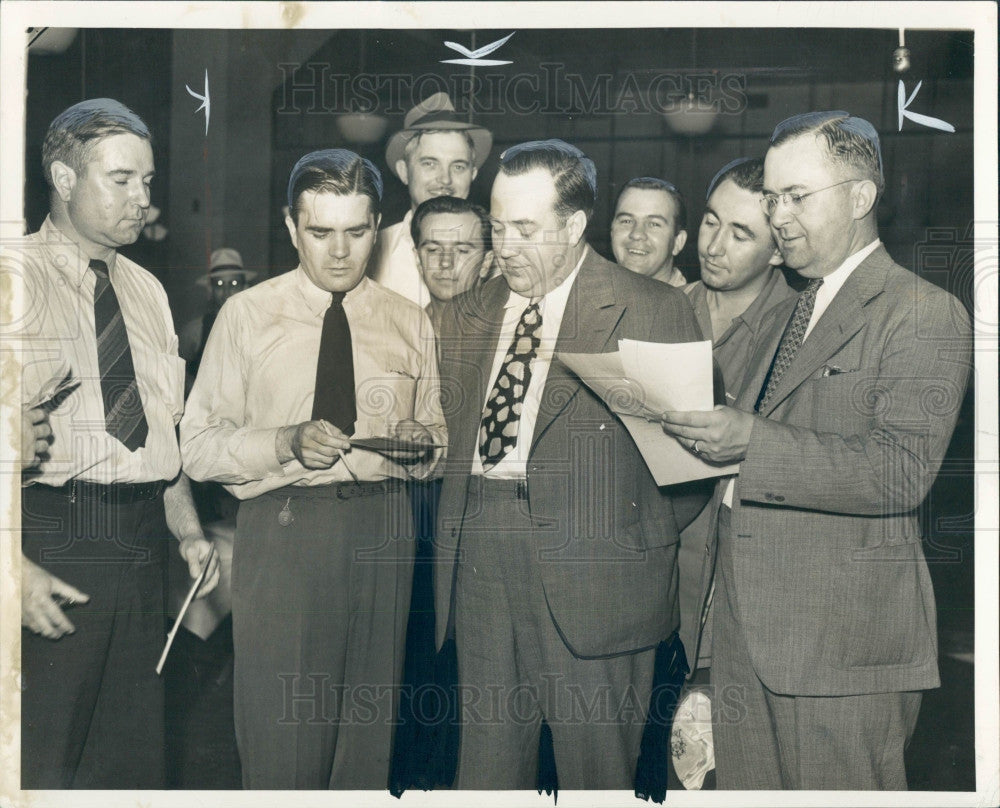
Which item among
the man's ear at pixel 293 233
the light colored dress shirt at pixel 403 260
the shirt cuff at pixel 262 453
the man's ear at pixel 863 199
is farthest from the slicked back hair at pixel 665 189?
the shirt cuff at pixel 262 453

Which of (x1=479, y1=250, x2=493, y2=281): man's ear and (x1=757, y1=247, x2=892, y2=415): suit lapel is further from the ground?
(x1=479, y1=250, x2=493, y2=281): man's ear

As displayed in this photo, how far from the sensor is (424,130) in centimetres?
361

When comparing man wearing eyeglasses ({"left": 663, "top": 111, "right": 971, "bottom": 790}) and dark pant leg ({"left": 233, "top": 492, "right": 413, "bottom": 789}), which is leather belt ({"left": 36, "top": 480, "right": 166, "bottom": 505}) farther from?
man wearing eyeglasses ({"left": 663, "top": 111, "right": 971, "bottom": 790})

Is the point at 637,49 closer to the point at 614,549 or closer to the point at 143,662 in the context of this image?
the point at 614,549

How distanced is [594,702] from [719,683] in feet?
1.46

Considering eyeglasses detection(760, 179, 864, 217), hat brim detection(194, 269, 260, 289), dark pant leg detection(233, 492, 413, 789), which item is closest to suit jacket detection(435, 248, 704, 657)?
dark pant leg detection(233, 492, 413, 789)

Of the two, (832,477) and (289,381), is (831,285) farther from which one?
(289,381)

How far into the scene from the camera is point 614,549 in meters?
3.54

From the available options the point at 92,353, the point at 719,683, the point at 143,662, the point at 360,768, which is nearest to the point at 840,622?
the point at 719,683

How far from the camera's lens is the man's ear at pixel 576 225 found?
359 cm

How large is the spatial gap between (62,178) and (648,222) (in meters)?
2.09

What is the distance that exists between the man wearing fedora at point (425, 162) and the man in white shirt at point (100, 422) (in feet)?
2.80

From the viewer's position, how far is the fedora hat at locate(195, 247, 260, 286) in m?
3.62

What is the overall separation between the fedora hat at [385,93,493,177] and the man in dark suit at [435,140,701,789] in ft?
0.30
